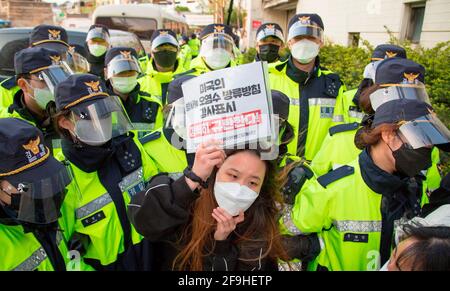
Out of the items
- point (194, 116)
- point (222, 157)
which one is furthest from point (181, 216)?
point (194, 116)

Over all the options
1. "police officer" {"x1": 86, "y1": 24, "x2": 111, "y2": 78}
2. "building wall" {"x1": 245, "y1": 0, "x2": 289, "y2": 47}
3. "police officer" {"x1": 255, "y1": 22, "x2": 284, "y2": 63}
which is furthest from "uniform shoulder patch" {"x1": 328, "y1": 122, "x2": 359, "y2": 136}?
"building wall" {"x1": 245, "y1": 0, "x2": 289, "y2": 47}

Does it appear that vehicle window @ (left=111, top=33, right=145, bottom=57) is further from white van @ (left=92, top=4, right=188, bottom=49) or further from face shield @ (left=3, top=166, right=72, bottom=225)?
face shield @ (left=3, top=166, right=72, bottom=225)

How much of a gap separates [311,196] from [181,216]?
865mm

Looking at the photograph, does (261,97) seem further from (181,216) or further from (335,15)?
(335,15)

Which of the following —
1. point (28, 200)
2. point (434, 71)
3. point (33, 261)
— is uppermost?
point (434, 71)

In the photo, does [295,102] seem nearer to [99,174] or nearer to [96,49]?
[99,174]

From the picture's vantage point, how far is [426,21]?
25.1 feet

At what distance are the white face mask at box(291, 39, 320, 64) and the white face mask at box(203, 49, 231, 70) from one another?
129 cm

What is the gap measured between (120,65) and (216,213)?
9.70ft

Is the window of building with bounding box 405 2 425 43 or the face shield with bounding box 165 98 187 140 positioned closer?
the face shield with bounding box 165 98 187 140

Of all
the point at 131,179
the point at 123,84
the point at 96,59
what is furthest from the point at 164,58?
the point at 131,179

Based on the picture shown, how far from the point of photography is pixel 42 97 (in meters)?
3.23

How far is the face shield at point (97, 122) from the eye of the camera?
2.31 metres

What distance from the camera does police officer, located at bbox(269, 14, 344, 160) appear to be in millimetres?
3648
